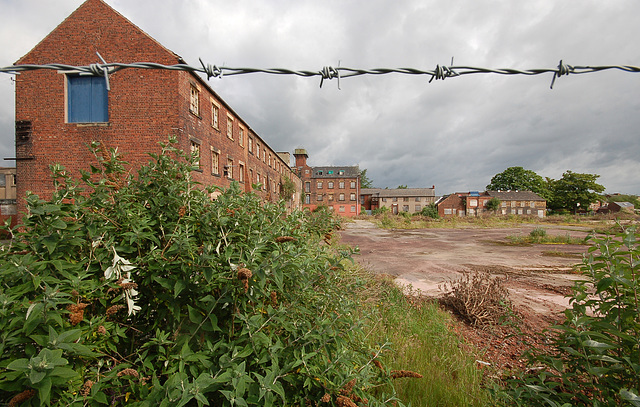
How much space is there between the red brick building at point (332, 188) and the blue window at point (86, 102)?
155 feet

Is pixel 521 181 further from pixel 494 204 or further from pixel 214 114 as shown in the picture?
pixel 214 114

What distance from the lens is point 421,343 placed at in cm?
376

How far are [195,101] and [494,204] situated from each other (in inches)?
2509

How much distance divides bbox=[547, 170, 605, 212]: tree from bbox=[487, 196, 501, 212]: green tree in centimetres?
2433

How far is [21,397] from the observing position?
1.08 metres

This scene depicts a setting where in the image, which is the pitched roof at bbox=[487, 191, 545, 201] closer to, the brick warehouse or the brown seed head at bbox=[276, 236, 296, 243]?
the brick warehouse

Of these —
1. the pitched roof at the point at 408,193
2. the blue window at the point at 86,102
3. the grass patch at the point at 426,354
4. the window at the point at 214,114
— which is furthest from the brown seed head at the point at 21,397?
the pitched roof at the point at 408,193

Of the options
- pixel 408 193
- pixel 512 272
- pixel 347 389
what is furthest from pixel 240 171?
pixel 408 193

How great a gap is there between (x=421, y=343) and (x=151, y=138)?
1427 centimetres

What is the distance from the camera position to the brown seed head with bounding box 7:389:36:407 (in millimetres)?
1075

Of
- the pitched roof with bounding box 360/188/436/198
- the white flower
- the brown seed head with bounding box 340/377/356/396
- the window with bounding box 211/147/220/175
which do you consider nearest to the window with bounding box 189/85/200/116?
the window with bounding box 211/147/220/175

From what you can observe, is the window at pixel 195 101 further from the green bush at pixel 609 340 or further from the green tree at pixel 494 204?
the green tree at pixel 494 204

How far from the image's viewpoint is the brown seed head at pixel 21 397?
1075 millimetres

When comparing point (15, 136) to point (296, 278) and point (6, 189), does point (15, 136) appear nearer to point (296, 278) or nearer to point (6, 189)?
point (6, 189)
